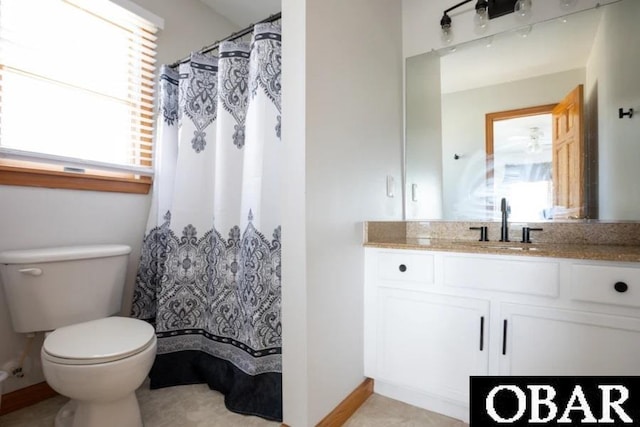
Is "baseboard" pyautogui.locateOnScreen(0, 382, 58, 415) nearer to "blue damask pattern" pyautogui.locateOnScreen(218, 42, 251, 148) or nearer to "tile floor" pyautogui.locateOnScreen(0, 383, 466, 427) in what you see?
"tile floor" pyautogui.locateOnScreen(0, 383, 466, 427)

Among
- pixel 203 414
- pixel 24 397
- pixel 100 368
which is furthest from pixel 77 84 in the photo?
pixel 203 414

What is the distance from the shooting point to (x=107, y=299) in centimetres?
149

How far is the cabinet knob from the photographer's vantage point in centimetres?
106

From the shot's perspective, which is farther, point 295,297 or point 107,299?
point 107,299

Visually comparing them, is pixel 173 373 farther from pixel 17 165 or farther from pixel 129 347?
pixel 17 165

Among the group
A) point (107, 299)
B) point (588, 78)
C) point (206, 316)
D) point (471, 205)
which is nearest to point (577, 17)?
point (588, 78)

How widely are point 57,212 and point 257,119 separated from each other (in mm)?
1134

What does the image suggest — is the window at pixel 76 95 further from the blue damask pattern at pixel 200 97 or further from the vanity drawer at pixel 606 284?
the vanity drawer at pixel 606 284

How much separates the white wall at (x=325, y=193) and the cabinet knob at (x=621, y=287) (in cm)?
98

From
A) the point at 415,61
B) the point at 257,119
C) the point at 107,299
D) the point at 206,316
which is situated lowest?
the point at 206,316

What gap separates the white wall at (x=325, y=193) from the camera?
119cm

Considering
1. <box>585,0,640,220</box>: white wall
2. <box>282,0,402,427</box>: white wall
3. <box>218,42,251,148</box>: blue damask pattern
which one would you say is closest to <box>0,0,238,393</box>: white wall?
<box>218,42,251,148</box>: blue damask pattern

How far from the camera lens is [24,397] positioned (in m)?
1.43

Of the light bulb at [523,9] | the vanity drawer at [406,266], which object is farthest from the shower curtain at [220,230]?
the light bulb at [523,9]
